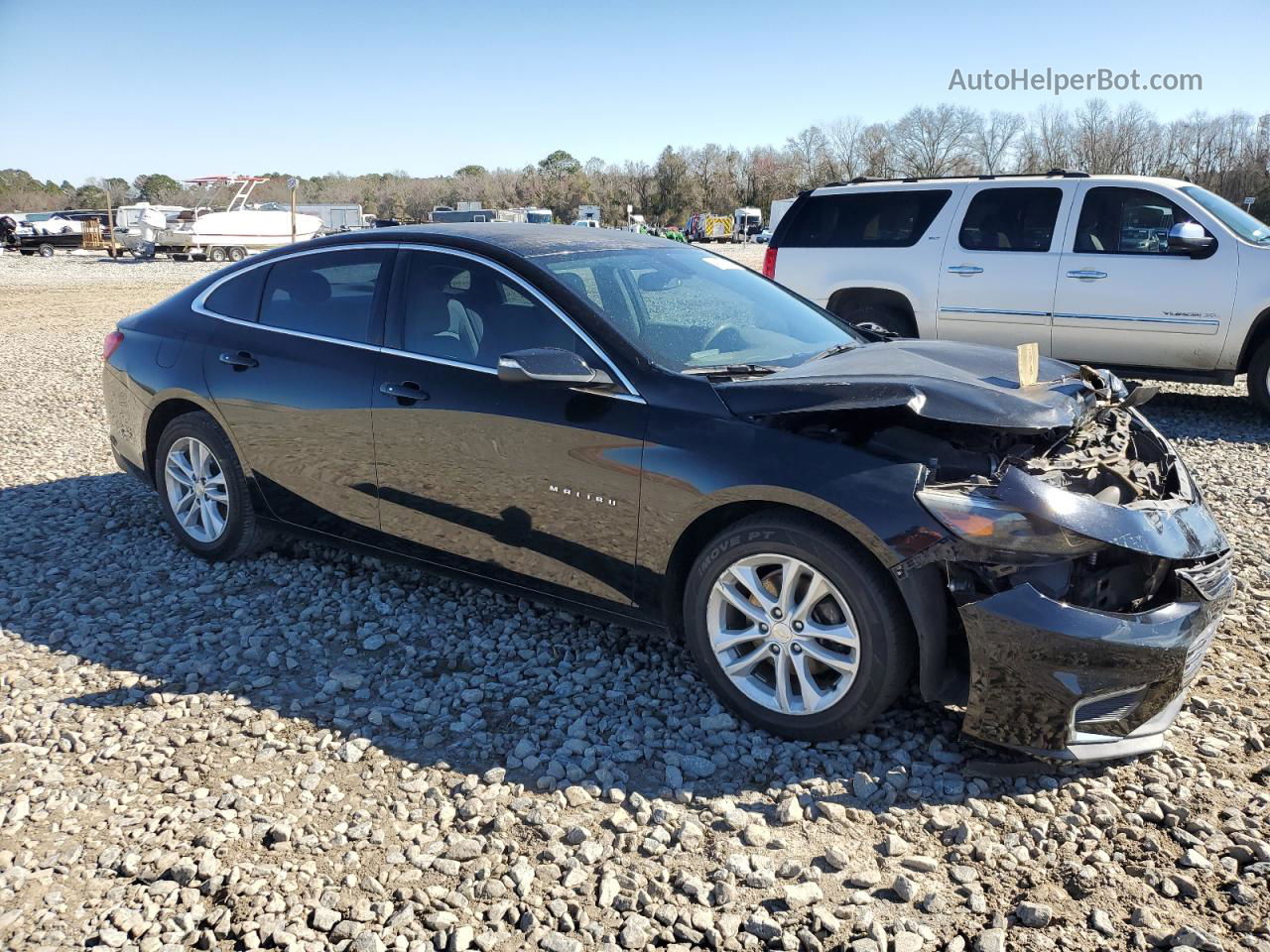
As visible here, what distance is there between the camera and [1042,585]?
120 inches

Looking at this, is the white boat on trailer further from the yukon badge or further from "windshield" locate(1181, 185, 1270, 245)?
the yukon badge

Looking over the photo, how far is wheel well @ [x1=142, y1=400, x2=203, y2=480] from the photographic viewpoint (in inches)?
202

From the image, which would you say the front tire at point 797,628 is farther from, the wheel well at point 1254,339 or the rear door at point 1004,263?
the wheel well at point 1254,339

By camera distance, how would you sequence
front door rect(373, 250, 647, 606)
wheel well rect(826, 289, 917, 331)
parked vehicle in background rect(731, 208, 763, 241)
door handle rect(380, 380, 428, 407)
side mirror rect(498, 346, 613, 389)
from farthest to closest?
parked vehicle in background rect(731, 208, 763, 241)
wheel well rect(826, 289, 917, 331)
door handle rect(380, 380, 428, 407)
front door rect(373, 250, 647, 606)
side mirror rect(498, 346, 613, 389)

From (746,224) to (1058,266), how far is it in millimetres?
60755

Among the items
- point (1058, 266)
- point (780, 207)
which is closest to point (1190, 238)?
point (1058, 266)

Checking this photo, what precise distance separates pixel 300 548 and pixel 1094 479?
386 centimetres

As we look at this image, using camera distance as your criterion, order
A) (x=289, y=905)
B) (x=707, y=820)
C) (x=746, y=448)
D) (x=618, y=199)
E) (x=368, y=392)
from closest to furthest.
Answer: (x=289, y=905)
(x=707, y=820)
(x=746, y=448)
(x=368, y=392)
(x=618, y=199)

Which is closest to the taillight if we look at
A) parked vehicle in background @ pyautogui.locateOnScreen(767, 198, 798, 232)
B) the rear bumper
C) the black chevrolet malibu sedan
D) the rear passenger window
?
the black chevrolet malibu sedan

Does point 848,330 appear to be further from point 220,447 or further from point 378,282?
point 220,447

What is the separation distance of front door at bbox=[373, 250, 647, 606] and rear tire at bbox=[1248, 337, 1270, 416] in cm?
684

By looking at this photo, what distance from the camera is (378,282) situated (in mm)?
4426

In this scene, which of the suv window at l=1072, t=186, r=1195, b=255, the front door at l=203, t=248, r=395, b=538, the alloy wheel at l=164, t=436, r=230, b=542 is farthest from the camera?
the suv window at l=1072, t=186, r=1195, b=255

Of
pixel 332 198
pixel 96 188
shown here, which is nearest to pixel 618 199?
pixel 332 198
